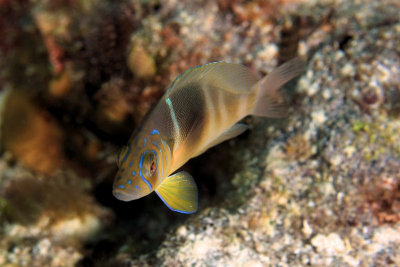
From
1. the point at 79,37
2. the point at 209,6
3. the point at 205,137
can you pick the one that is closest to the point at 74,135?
the point at 79,37

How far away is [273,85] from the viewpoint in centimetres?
239

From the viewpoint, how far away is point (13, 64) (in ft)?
16.1

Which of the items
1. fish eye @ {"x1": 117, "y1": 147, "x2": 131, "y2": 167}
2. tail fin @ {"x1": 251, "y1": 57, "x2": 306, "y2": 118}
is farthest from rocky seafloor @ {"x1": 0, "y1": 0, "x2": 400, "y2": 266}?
fish eye @ {"x1": 117, "y1": 147, "x2": 131, "y2": 167}

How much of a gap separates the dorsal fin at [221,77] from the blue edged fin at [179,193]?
0.57m

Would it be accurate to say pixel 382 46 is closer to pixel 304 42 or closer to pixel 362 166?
pixel 304 42

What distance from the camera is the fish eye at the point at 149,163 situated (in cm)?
174

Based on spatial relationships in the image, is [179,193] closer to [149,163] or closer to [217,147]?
[149,163]

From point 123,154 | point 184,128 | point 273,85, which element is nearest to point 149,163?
point 123,154

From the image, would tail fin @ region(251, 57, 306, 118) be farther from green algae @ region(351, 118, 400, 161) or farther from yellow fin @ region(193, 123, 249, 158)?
green algae @ region(351, 118, 400, 161)

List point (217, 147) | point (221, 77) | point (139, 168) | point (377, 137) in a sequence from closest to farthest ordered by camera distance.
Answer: point (139, 168)
point (221, 77)
point (377, 137)
point (217, 147)

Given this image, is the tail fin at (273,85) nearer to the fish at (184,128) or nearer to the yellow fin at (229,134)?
the fish at (184,128)

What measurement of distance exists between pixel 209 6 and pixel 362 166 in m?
2.38

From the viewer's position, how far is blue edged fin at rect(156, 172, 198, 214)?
1.90 meters

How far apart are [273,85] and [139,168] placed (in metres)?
1.28
